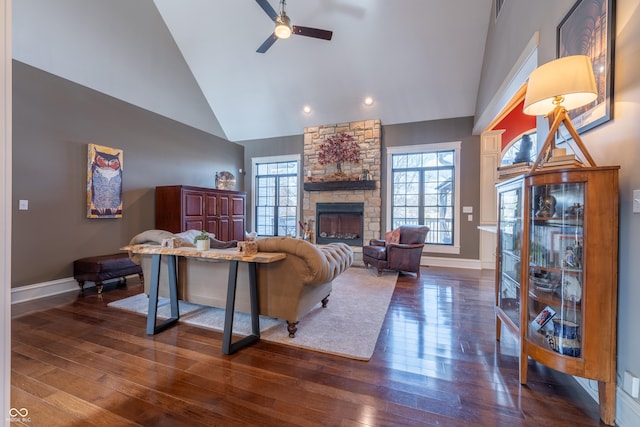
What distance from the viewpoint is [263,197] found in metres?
7.89

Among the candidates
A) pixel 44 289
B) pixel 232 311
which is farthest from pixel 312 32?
pixel 44 289

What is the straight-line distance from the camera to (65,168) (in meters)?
3.95

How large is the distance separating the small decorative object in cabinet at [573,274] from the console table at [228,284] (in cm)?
196

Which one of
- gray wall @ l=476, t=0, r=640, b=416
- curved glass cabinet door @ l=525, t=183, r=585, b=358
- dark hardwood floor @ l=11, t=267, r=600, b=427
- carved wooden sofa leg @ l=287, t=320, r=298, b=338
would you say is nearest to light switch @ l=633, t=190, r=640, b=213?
gray wall @ l=476, t=0, r=640, b=416

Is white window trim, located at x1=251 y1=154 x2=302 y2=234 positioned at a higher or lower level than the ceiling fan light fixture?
lower

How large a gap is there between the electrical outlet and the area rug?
154cm

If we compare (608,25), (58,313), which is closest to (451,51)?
(608,25)

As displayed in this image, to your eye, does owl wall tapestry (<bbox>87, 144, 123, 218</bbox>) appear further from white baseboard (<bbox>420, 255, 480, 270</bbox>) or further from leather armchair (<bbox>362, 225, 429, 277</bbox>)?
white baseboard (<bbox>420, 255, 480, 270</bbox>)

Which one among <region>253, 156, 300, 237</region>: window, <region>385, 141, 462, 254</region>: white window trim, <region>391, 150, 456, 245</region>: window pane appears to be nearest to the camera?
<region>385, 141, 462, 254</region>: white window trim

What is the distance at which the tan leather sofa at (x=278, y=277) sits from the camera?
246 centimetres

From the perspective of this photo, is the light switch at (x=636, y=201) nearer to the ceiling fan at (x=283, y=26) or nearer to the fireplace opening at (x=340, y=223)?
the ceiling fan at (x=283, y=26)

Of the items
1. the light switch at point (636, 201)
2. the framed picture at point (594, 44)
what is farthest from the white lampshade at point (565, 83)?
the light switch at point (636, 201)

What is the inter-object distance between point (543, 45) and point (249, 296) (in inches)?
146

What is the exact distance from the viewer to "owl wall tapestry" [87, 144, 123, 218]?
4211mm
